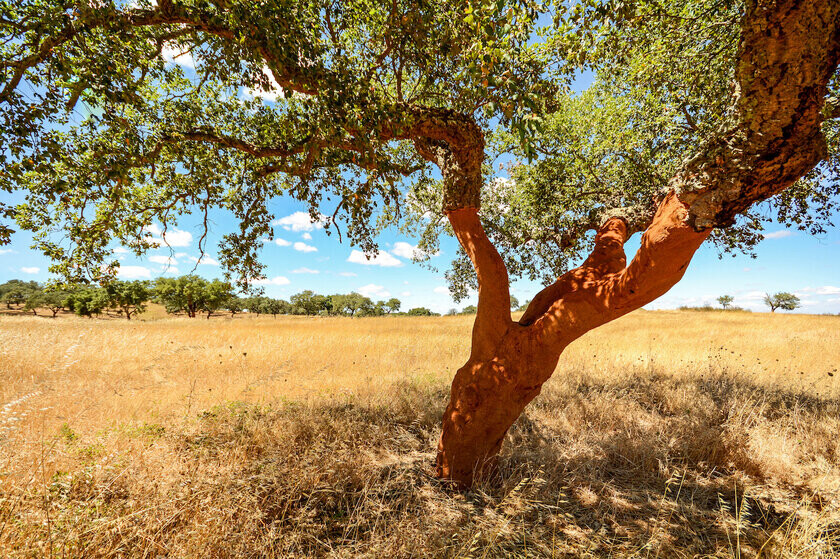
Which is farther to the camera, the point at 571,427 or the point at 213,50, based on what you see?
the point at 571,427

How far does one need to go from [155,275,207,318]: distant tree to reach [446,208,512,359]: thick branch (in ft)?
177

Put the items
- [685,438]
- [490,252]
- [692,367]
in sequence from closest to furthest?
[490,252]
[685,438]
[692,367]

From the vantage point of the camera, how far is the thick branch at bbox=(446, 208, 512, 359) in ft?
13.2

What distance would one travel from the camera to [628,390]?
23.1 ft

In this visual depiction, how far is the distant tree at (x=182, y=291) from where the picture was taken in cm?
4478

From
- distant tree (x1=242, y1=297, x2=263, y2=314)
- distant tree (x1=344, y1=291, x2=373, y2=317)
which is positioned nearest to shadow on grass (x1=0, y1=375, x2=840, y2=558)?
distant tree (x1=242, y1=297, x2=263, y2=314)

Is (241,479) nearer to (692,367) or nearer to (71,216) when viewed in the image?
(71,216)

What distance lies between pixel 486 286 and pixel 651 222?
2190mm

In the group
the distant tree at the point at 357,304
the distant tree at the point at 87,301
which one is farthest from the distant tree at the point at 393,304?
the distant tree at the point at 87,301

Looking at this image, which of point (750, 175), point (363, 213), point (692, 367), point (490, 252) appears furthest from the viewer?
point (692, 367)

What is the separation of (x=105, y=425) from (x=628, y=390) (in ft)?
36.2

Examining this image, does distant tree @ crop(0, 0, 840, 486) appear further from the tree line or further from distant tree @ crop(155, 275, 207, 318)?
distant tree @ crop(155, 275, 207, 318)

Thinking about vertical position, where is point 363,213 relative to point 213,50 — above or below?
below

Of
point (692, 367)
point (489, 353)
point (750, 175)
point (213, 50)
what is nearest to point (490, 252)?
point (489, 353)
